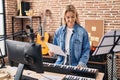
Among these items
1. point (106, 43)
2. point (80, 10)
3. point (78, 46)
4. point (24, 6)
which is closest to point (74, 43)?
point (78, 46)

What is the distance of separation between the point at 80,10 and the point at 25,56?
9.45 ft

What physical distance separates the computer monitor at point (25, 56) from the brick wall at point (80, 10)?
273 cm

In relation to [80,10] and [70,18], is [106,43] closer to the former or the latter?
[70,18]

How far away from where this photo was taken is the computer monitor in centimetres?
199

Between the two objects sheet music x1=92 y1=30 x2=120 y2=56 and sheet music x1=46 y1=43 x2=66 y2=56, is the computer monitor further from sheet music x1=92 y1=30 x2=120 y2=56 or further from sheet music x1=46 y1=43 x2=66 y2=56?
sheet music x1=92 y1=30 x2=120 y2=56

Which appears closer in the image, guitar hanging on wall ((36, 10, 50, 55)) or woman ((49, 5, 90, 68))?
woman ((49, 5, 90, 68))

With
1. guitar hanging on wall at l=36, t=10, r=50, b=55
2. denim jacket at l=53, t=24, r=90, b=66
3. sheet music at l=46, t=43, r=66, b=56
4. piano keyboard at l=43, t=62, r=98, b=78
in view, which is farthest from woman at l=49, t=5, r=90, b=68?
guitar hanging on wall at l=36, t=10, r=50, b=55

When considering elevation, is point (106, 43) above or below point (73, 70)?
above

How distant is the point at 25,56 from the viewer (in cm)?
204

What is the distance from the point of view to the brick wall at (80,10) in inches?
174

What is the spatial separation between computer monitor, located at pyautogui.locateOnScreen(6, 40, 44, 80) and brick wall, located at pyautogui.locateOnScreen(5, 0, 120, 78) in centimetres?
273

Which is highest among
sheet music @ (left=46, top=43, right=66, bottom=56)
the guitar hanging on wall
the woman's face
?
the woman's face

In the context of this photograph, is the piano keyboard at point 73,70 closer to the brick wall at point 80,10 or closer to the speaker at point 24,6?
the brick wall at point 80,10

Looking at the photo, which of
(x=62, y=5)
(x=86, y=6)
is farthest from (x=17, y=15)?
(x=86, y=6)
